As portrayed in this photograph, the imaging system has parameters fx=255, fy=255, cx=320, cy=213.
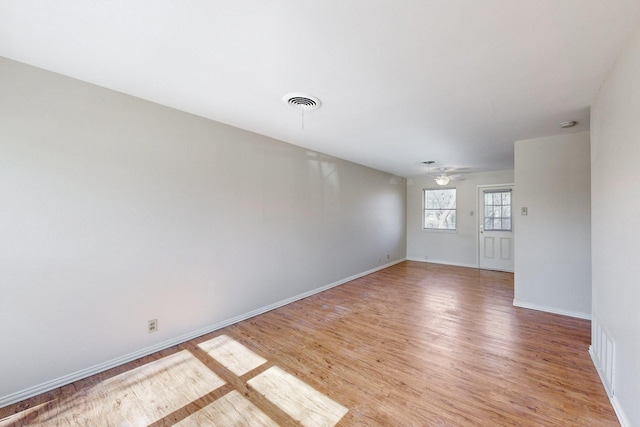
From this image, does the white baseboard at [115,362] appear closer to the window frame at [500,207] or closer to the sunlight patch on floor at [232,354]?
the sunlight patch on floor at [232,354]

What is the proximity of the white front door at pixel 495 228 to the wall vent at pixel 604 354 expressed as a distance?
160 inches

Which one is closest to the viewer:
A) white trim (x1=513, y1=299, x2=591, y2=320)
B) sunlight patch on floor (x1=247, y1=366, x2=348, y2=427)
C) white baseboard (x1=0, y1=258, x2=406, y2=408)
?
sunlight patch on floor (x1=247, y1=366, x2=348, y2=427)

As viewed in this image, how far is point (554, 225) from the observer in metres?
3.46

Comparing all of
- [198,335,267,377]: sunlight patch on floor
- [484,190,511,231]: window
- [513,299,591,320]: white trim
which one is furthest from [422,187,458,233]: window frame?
[198,335,267,377]: sunlight patch on floor

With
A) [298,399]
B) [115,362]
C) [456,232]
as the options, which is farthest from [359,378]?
[456,232]

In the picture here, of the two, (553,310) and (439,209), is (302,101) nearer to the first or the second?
(553,310)

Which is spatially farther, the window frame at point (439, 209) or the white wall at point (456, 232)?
the window frame at point (439, 209)

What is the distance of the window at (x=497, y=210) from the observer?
6.02 meters

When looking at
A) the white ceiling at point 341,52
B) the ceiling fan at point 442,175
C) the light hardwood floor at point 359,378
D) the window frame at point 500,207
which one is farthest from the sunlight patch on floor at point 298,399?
the window frame at point 500,207

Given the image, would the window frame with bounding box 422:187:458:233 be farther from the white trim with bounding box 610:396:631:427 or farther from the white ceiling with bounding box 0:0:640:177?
the white trim with bounding box 610:396:631:427

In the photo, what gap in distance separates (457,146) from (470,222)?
10.9ft

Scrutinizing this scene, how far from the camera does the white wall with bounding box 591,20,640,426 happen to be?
149 centimetres

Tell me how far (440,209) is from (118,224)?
7.03 m

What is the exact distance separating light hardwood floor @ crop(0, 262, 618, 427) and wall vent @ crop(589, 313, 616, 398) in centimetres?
8
